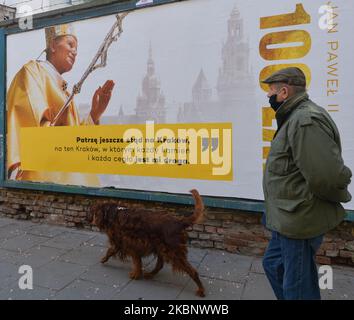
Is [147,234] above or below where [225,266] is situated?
above

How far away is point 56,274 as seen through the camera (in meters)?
3.89

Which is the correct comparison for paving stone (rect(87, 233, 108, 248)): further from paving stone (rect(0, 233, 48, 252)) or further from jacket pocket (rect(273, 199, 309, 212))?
jacket pocket (rect(273, 199, 309, 212))

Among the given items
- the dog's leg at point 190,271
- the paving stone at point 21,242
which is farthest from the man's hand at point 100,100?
the dog's leg at point 190,271

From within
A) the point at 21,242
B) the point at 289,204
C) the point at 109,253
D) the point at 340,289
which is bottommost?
the point at 340,289

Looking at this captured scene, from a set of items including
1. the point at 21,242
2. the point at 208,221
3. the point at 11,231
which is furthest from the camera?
the point at 11,231

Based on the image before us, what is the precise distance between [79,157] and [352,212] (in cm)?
404

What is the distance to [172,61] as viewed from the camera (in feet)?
15.5

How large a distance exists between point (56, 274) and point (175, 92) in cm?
283

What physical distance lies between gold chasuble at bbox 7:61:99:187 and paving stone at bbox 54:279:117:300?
2.02 m

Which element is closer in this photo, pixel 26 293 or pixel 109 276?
pixel 26 293

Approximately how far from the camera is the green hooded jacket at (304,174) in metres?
2.06

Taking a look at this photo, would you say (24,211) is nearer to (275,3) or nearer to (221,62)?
(221,62)

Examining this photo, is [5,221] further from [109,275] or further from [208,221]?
[208,221]

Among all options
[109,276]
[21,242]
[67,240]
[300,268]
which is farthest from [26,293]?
[300,268]
